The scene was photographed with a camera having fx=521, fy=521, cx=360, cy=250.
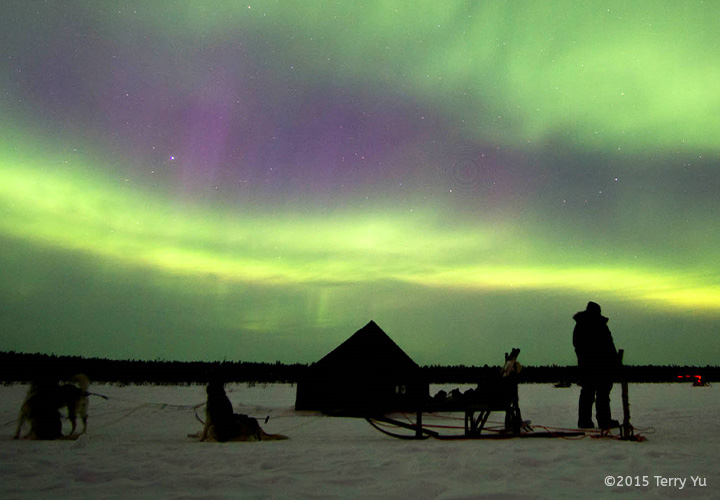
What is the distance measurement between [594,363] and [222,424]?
7900 mm

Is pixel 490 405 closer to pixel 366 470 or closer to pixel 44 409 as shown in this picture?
pixel 366 470

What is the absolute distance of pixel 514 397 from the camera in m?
11.1

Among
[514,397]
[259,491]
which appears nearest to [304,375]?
[514,397]

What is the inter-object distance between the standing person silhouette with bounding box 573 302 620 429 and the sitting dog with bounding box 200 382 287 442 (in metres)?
6.99

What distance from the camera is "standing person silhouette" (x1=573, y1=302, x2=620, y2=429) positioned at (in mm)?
11047

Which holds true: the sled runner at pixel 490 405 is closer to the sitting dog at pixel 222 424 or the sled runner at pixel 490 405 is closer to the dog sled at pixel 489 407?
the dog sled at pixel 489 407

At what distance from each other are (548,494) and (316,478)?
245cm

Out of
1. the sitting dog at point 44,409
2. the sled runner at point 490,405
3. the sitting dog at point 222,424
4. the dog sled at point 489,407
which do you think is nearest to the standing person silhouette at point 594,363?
the dog sled at point 489,407

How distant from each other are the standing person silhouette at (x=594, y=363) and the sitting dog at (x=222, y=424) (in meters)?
6.99

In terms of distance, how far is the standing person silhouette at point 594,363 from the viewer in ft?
36.2

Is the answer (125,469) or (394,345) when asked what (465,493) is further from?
(394,345)

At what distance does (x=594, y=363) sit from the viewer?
37.1 ft

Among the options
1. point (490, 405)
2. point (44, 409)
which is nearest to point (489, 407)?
point (490, 405)

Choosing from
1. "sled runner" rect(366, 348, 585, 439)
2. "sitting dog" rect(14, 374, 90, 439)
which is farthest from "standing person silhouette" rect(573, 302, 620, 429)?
"sitting dog" rect(14, 374, 90, 439)
